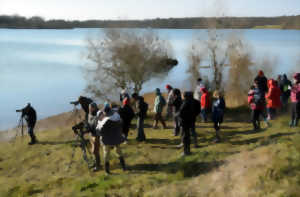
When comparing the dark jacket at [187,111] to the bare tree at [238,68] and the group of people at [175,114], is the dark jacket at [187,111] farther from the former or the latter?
the bare tree at [238,68]

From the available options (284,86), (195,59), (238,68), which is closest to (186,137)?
(284,86)

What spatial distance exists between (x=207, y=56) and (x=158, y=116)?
13.5m

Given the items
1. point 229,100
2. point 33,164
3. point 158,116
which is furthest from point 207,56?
point 33,164

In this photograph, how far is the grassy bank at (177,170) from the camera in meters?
7.06

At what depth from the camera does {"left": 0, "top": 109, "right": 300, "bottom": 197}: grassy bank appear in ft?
23.2

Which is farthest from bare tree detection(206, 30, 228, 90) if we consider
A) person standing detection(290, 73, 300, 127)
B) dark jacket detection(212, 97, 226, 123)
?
Answer: dark jacket detection(212, 97, 226, 123)

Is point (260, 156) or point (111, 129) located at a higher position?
point (111, 129)

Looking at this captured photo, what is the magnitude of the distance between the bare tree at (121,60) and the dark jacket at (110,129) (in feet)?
51.9

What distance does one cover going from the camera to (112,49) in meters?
25.3

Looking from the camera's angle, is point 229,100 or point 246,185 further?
point 229,100

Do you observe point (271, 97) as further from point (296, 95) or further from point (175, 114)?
point (175, 114)

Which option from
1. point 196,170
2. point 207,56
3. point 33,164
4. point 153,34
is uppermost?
point 153,34

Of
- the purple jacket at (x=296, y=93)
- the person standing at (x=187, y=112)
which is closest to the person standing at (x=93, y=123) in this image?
the person standing at (x=187, y=112)

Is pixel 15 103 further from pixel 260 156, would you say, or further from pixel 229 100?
pixel 260 156
